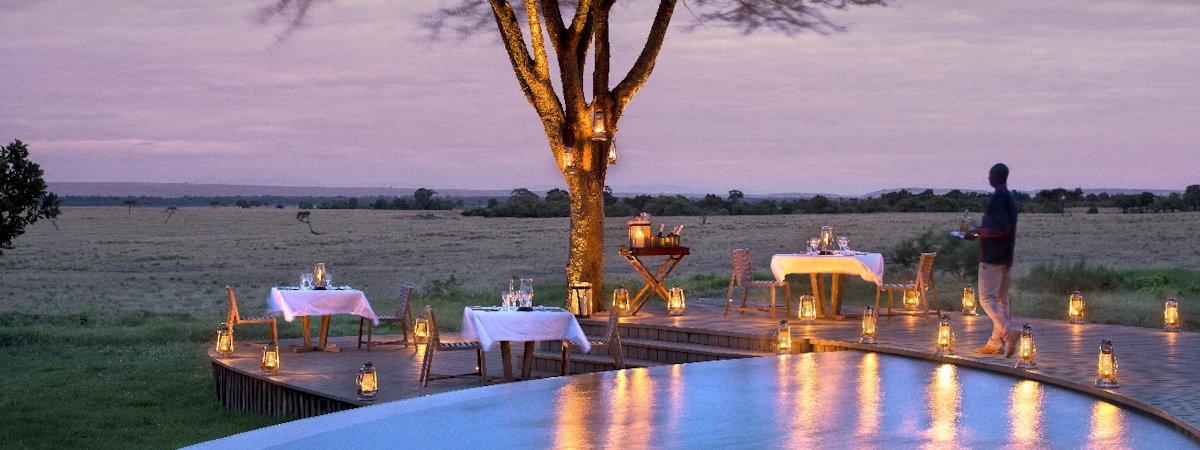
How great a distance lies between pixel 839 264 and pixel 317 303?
4.83 metres

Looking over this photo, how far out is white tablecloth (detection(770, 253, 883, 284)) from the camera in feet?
39.7

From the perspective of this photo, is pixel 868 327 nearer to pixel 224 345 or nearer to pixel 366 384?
pixel 366 384

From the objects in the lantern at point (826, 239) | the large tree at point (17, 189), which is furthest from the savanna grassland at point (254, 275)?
the lantern at point (826, 239)

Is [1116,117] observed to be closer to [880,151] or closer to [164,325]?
[880,151]

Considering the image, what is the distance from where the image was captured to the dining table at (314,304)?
38.5 ft

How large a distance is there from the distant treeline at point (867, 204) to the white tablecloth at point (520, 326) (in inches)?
2120

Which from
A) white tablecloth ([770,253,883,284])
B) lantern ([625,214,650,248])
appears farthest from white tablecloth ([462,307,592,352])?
white tablecloth ([770,253,883,284])

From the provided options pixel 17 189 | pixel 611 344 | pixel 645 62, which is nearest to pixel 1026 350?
pixel 611 344

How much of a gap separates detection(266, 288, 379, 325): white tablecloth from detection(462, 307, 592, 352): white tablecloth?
2.55 metres

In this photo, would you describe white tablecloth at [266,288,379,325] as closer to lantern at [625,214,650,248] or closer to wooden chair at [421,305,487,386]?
wooden chair at [421,305,487,386]

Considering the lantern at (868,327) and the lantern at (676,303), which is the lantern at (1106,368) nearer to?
the lantern at (868,327)

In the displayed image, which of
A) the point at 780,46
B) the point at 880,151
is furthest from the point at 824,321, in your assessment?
the point at 880,151

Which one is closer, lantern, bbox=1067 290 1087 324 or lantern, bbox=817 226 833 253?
lantern, bbox=1067 290 1087 324

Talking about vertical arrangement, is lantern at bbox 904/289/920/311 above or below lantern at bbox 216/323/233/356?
above
